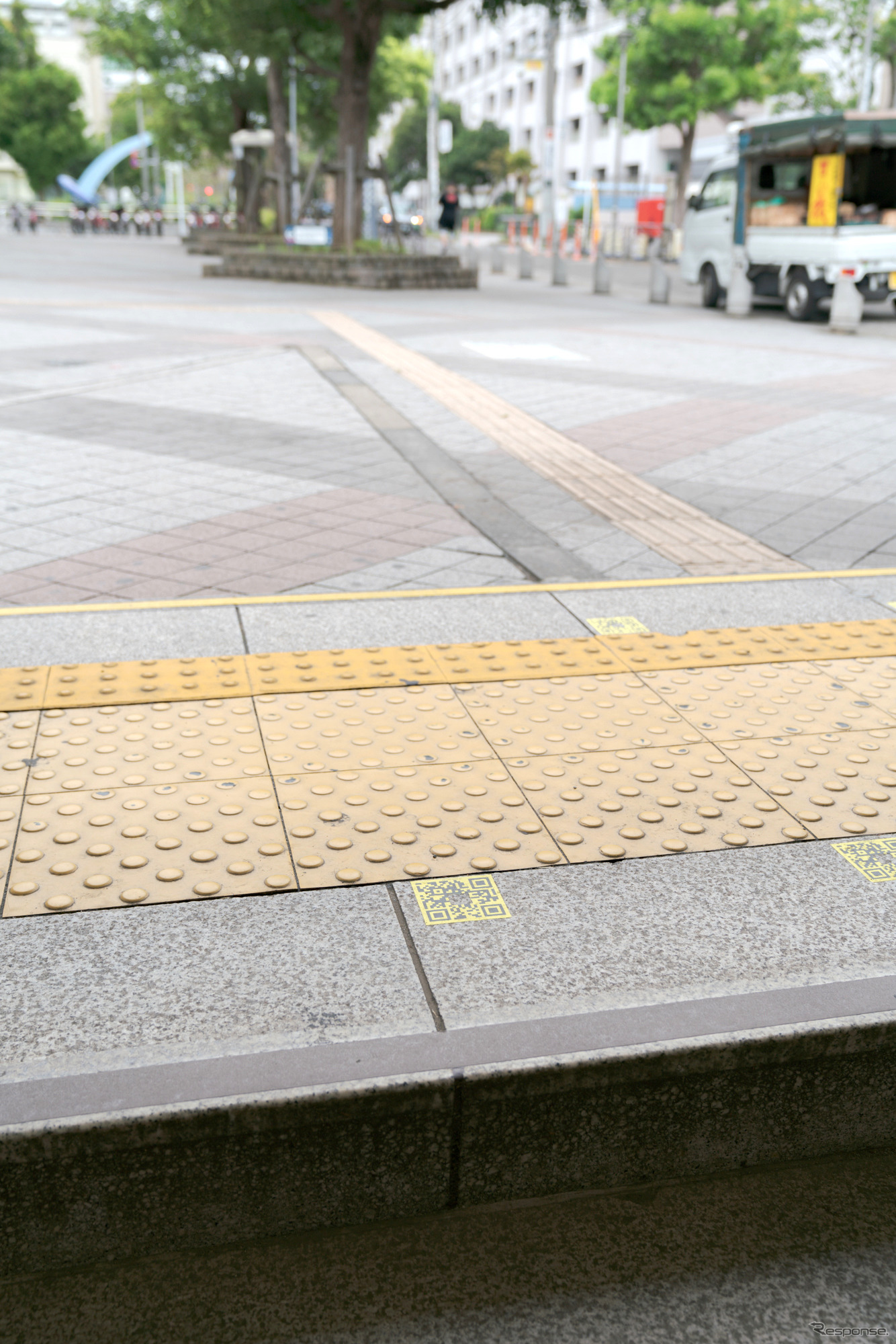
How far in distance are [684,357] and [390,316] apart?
224 inches

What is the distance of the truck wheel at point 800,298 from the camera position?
18.0m

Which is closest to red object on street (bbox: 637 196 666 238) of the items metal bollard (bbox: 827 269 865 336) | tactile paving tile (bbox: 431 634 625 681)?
metal bollard (bbox: 827 269 865 336)

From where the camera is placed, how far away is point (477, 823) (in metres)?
2.96

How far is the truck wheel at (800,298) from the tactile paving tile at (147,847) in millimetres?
17045

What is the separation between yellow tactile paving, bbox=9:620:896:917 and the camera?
2795mm

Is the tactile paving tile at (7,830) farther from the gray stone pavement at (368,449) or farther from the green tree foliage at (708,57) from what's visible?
the green tree foliage at (708,57)

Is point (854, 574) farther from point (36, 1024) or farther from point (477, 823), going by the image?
point (36, 1024)

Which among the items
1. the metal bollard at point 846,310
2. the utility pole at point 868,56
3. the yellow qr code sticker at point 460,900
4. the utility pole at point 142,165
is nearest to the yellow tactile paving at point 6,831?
the yellow qr code sticker at point 460,900

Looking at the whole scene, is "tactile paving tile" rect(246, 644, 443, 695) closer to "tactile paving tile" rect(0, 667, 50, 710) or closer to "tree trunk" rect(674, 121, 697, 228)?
"tactile paving tile" rect(0, 667, 50, 710)

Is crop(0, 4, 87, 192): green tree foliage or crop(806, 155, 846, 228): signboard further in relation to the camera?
crop(0, 4, 87, 192): green tree foliage

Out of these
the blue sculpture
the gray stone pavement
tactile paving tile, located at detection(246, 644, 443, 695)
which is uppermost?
the blue sculpture

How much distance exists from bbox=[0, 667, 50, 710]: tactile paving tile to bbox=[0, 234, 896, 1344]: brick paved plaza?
2 centimetres

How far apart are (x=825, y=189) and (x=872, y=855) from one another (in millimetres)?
17439

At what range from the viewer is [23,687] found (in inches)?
148
